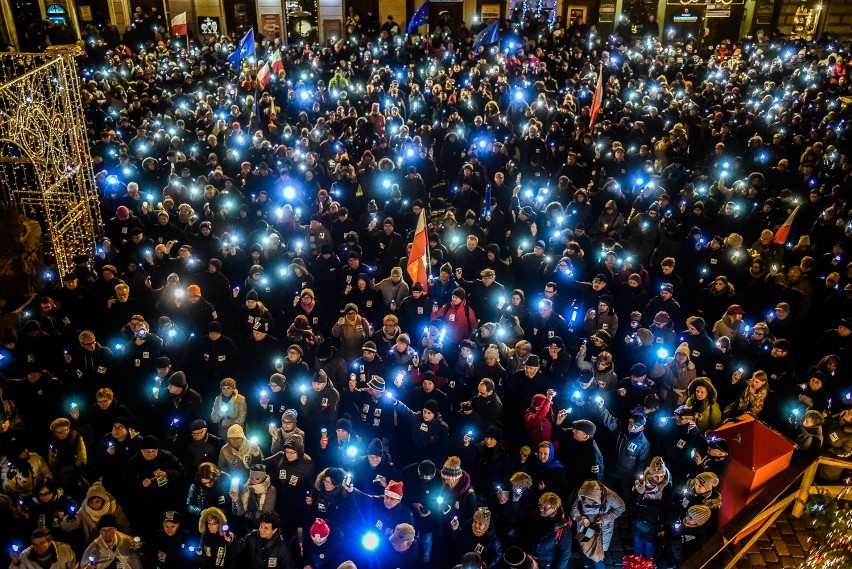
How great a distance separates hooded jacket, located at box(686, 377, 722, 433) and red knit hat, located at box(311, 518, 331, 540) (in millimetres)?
3961

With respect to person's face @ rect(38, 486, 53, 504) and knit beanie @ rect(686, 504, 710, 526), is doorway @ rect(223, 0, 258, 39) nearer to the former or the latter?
person's face @ rect(38, 486, 53, 504)

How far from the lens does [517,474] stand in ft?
19.6

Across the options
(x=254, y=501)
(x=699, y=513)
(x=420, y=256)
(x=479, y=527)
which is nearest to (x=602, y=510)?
(x=699, y=513)

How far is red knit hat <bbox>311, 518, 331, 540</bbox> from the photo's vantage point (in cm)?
565

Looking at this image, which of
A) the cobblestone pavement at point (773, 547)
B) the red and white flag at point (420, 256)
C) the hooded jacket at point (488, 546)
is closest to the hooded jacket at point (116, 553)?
the hooded jacket at point (488, 546)

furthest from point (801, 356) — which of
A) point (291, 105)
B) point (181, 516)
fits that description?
point (291, 105)

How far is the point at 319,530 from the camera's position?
566 cm

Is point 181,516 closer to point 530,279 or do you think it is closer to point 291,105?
point 530,279

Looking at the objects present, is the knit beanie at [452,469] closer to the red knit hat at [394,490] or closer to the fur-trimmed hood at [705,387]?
the red knit hat at [394,490]

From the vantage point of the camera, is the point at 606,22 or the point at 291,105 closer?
the point at 291,105

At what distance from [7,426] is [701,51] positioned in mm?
25339

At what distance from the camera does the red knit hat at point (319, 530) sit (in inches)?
222

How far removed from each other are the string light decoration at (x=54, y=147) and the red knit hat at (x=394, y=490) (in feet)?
21.2

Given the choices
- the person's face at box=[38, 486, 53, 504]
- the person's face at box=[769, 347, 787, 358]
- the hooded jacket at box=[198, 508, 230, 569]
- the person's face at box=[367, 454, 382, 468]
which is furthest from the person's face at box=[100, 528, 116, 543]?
the person's face at box=[769, 347, 787, 358]
